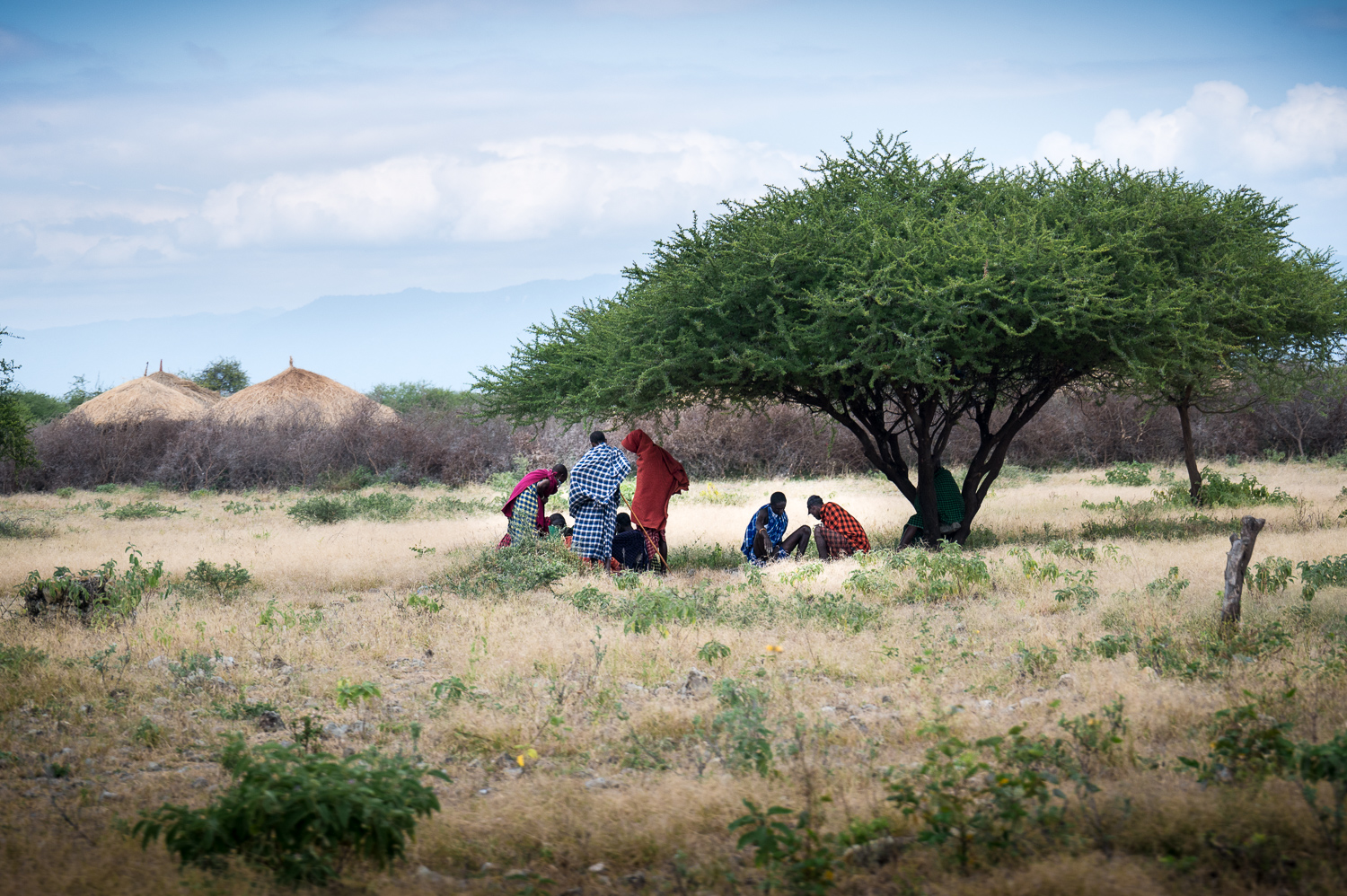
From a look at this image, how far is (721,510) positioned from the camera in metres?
18.4

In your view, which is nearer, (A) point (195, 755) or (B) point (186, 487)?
(A) point (195, 755)

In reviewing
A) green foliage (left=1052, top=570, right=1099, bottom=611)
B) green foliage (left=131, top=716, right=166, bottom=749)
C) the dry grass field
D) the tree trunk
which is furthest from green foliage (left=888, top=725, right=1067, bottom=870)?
the tree trunk

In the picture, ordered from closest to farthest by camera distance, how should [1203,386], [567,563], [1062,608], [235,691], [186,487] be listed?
[235,691], [1062,608], [567,563], [1203,386], [186,487]

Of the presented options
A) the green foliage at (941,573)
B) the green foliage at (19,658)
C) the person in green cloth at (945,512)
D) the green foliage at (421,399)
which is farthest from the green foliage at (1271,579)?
the green foliage at (421,399)

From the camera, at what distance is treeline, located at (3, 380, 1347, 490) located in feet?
85.9

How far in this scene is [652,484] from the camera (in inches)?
461

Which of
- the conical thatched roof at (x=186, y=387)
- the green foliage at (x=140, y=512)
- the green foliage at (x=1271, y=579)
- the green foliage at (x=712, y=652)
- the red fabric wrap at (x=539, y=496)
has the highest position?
the conical thatched roof at (x=186, y=387)

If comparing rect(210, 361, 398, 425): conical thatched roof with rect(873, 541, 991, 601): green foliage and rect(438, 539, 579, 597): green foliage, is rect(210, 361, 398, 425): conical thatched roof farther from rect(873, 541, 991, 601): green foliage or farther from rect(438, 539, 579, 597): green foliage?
rect(873, 541, 991, 601): green foliage

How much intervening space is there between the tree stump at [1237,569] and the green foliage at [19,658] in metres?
8.05

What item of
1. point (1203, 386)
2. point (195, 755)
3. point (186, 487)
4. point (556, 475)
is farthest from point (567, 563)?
point (186, 487)

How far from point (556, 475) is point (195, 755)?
6364 mm

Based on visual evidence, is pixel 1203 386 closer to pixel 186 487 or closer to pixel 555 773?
pixel 555 773

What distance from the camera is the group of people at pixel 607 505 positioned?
1100 centimetres

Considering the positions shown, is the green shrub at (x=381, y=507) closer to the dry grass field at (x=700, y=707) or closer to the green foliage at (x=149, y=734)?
the dry grass field at (x=700, y=707)
